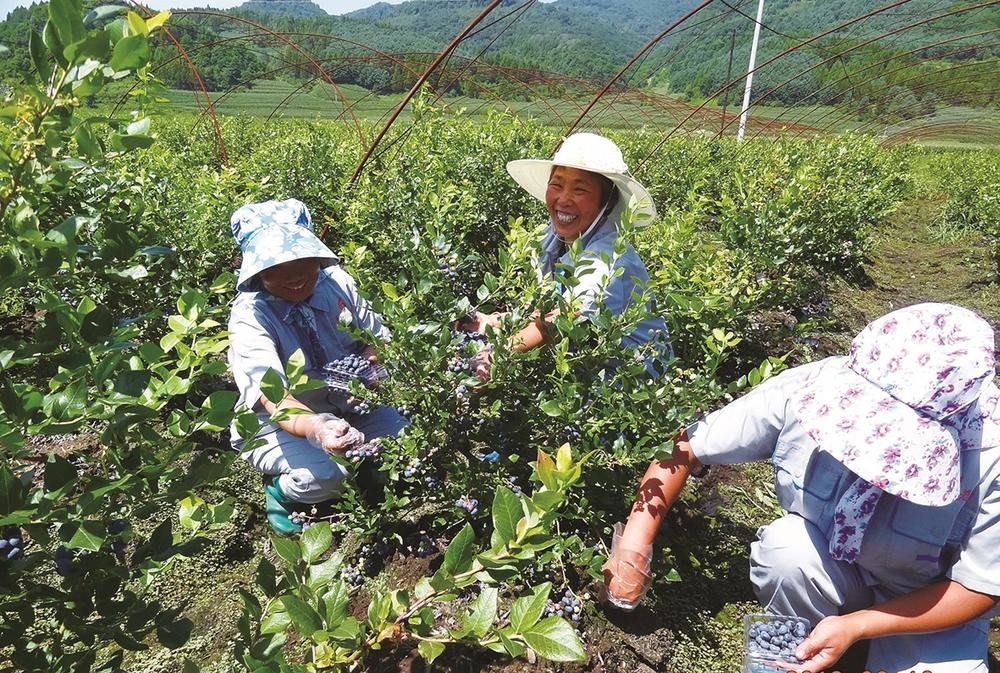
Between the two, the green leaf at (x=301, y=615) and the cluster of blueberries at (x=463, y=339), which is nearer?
the green leaf at (x=301, y=615)

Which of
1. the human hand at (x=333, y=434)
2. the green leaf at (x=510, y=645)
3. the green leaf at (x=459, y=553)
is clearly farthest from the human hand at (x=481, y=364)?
the green leaf at (x=510, y=645)

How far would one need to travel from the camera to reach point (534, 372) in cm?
205

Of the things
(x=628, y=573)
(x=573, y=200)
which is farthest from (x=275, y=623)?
(x=573, y=200)

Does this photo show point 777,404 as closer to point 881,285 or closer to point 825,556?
point 825,556

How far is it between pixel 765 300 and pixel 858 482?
2.37 m

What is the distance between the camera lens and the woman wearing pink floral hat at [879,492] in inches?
52.4

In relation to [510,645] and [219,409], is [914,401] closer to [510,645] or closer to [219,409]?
[510,645]

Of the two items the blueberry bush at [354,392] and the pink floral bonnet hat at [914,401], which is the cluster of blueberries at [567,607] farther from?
the pink floral bonnet hat at [914,401]

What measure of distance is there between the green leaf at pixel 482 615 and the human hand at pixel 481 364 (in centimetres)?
82

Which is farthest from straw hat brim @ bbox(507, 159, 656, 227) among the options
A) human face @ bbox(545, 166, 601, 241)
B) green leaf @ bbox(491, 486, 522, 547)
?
green leaf @ bbox(491, 486, 522, 547)

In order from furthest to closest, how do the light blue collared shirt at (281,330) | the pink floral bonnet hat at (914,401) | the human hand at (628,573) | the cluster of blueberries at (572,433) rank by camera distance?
the light blue collared shirt at (281,330) → the cluster of blueberries at (572,433) → the human hand at (628,573) → the pink floral bonnet hat at (914,401)

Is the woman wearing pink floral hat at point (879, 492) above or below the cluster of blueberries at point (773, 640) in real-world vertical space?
above

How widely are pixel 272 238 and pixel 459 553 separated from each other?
4.45 ft

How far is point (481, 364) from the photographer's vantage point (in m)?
1.91
